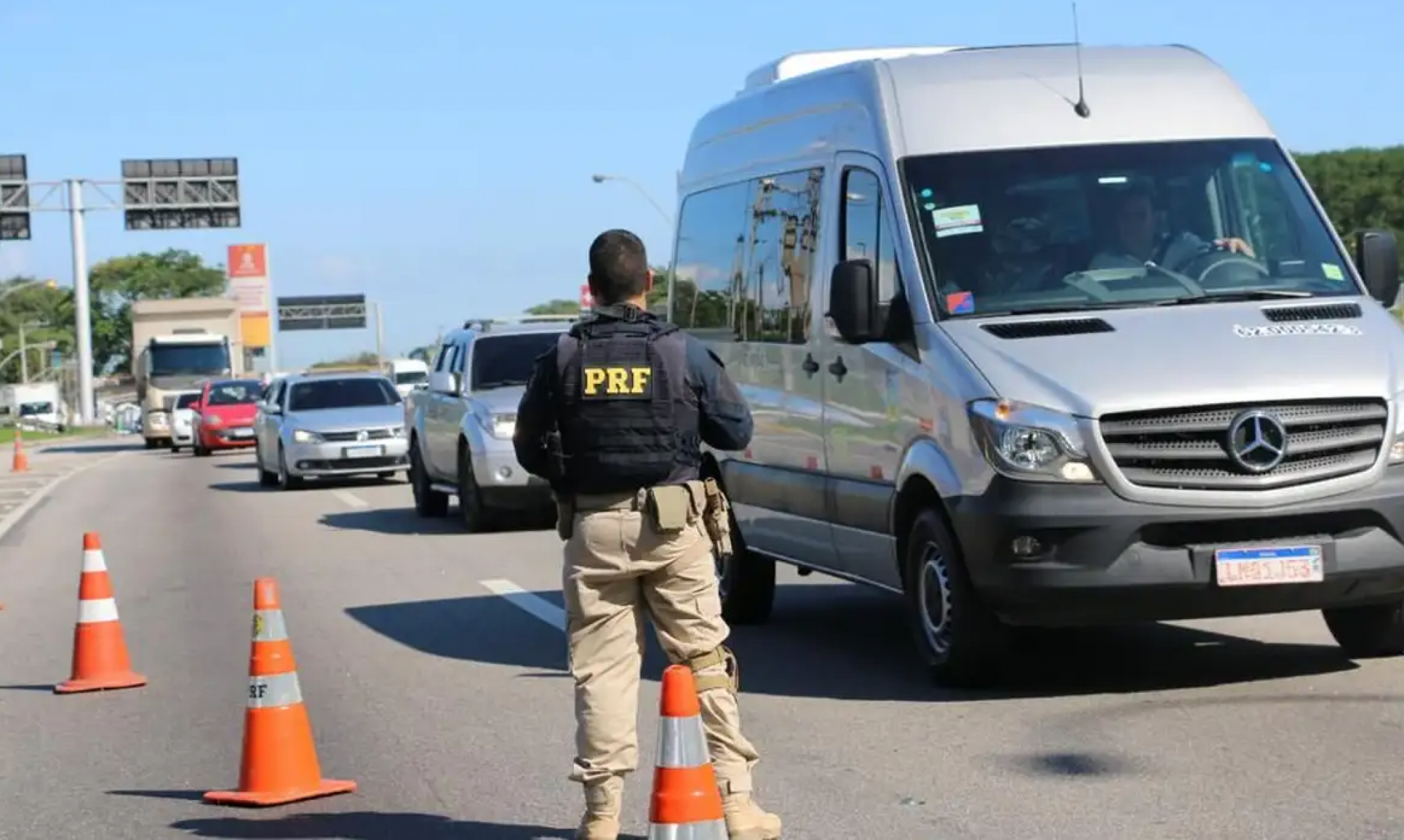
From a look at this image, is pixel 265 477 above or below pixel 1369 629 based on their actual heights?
below

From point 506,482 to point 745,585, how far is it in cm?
784

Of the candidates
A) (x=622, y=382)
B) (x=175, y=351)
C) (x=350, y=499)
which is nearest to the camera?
(x=622, y=382)

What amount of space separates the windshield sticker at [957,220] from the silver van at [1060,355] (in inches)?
0.5

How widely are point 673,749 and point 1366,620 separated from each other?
5.03m

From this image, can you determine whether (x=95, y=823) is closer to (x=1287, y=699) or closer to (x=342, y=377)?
(x=1287, y=699)

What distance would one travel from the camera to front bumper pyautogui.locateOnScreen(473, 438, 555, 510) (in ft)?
65.3

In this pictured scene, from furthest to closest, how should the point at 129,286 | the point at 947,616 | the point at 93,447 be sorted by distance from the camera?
the point at 129,286
the point at 93,447
the point at 947,616

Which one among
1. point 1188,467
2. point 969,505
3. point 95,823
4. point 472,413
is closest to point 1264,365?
point 1188,467

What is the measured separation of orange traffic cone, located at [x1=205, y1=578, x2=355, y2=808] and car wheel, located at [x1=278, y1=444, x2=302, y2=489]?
21827mm

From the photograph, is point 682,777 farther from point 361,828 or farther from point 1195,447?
point 1195,447

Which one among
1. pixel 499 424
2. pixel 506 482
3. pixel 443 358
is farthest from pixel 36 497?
pixel 506 482

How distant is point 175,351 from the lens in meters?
58.8

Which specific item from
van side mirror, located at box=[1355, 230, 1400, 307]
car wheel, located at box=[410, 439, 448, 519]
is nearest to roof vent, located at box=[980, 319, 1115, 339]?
van side mirror, located at box=[1355, 230, 1400, 307]

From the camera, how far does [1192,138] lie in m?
10.2
